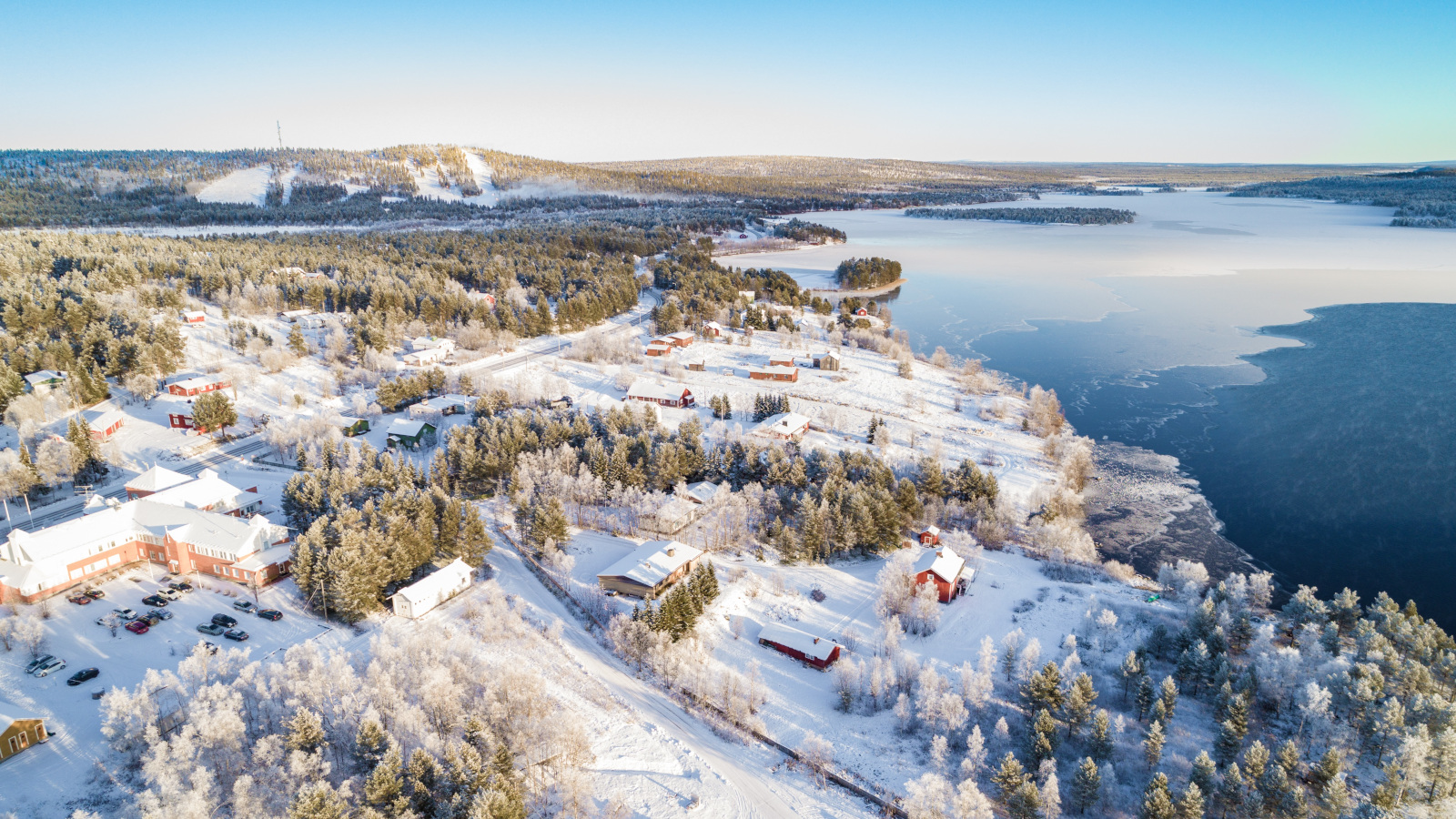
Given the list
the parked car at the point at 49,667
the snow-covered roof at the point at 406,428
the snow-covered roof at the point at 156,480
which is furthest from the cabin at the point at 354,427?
the parked car at the point at 49,667

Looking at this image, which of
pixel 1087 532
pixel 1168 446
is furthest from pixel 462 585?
pixel 1168 446

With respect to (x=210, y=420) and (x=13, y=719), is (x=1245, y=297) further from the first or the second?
(x=13, y=719)

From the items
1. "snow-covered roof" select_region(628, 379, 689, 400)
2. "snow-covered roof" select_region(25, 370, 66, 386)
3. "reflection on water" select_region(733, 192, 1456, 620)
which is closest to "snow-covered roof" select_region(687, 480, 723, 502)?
"snow-covered roof" select_region(628, 379, 689, 400)

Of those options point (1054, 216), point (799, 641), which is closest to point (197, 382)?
point (799, 641)

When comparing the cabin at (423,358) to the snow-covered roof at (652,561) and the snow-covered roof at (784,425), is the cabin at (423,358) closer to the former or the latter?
the snow-covered roof at (784,425)

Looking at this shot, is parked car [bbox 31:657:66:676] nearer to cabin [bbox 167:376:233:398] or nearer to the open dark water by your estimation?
cabin [bbox 167:376:233:398]

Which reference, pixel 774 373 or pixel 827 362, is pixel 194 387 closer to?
pixel 774 373
